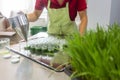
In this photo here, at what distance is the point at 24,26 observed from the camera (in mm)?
1125

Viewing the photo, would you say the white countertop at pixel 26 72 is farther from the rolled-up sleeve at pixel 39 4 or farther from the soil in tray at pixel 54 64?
the rolled-up sleeve at pixel 39 4

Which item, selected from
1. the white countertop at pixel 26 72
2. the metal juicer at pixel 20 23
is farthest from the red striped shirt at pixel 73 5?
the white countertop at pixel 26 72

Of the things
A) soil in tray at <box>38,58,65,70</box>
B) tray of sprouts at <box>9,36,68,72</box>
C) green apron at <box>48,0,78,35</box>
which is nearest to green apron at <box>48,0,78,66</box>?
green apron at <box>48,0,78,35</box>

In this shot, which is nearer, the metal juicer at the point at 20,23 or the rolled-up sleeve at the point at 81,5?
the metal juicer at the point at 20,23

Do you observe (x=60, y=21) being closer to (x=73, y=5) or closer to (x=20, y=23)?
(x=73, y=5)

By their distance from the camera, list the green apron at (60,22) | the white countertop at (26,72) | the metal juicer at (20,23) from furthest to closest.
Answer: the green apron at (60,22)
the metal juicer at (20,23)
the white countertop at (26,72)

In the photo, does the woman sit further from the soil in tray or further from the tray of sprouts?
the soil in tray

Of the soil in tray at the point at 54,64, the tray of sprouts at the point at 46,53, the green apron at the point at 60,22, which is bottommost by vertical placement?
the soil in tray at the point at 54,64

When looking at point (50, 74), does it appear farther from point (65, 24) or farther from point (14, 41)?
point (65, 24)

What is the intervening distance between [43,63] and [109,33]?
1.33ft

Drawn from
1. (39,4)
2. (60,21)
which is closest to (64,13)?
(60,21)

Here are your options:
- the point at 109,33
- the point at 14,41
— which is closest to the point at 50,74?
the point at 109,33

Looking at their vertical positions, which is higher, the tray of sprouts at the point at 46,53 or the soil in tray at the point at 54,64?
the tray of sprouts at the point at 46,53

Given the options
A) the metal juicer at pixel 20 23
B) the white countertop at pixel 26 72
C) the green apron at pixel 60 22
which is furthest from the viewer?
the green apron at pixel 60 22
